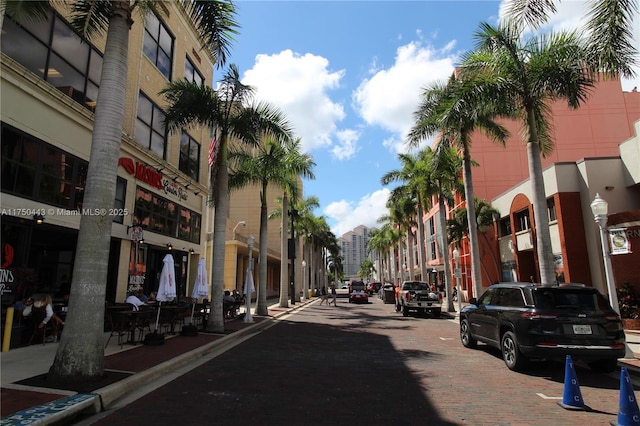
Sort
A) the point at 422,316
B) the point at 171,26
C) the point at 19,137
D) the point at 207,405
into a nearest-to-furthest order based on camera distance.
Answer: the point at 207,405 < the point at 19,137 < the point at 171,26 < the point at 422,316

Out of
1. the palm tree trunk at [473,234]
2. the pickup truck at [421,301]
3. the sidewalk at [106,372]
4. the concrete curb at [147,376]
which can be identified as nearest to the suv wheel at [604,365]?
the sidewalk at [106,372]

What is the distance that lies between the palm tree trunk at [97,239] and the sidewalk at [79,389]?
48 cm

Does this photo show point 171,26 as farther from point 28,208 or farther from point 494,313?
point 494,313

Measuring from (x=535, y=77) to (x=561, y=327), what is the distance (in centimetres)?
895

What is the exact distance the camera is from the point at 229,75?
1465cm

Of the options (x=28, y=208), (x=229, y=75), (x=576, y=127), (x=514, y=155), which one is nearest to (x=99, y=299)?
(x=28, y=208)

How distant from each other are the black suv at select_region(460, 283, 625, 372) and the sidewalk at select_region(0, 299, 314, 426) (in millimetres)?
7172

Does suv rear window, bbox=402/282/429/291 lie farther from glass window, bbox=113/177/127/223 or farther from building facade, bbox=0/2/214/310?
glass window, bbox=113/177/127/223

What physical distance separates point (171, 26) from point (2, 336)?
642 inches

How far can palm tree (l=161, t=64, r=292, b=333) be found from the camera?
14.2 m

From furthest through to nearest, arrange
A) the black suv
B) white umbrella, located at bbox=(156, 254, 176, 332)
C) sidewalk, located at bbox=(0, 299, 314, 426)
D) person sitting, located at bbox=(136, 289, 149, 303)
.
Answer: person sitting, located at bbox=(136, 289, 149, 303), white umbrella, located at bbox=(156, 254, 176, 332), the black suv, sidewalk, located at bbox=(0, 299, 314, 426)

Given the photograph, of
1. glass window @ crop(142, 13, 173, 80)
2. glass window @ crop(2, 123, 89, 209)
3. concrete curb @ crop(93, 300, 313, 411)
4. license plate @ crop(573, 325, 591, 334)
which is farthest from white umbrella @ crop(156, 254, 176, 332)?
glass window @ crop(142, 13, 173, 80)

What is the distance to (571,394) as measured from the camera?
5.96 metres

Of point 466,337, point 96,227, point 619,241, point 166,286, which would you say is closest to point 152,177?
point 166,286
